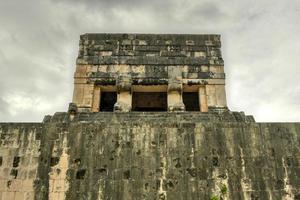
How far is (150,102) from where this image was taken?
1455 cm

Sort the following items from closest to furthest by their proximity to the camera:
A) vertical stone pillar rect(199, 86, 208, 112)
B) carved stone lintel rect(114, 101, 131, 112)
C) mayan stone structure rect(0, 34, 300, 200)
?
mayan stone structure rect(0, 34, 300, 200) < carved stone lintel rect(114, 101, 131, 112) < vertical stone pillar rect(199, 86, 208, 112)

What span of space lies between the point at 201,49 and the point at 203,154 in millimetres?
6823

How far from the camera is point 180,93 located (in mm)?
12688

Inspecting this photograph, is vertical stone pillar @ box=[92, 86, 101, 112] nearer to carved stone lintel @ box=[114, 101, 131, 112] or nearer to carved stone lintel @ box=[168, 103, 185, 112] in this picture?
carved stone lintel @ box=[114, 101, 131, 112]

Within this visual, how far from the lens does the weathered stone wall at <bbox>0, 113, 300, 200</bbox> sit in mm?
7203

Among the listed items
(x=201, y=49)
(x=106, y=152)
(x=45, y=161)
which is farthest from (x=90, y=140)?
(x=201, y=49)

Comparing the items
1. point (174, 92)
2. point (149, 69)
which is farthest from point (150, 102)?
point (174, 92)

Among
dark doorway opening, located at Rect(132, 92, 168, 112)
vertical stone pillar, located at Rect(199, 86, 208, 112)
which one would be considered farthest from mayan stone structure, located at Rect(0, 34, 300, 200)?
dark doorway opening, located at Rect(132, 92, 168, 112)

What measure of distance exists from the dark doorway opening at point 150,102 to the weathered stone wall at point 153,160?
6.56m

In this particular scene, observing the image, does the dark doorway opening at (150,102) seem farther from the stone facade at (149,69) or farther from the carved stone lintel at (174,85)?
→ the carved stone lintel at (174,85)

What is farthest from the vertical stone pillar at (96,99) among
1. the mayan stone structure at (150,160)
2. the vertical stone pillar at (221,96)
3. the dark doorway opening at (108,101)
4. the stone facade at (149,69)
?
the mayan stone structure at (150,160)

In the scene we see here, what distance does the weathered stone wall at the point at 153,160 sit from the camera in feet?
23.6

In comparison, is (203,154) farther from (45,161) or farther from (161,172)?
(45,161)

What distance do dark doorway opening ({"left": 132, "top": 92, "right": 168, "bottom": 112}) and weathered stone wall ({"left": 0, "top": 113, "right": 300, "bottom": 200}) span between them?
6.56m
